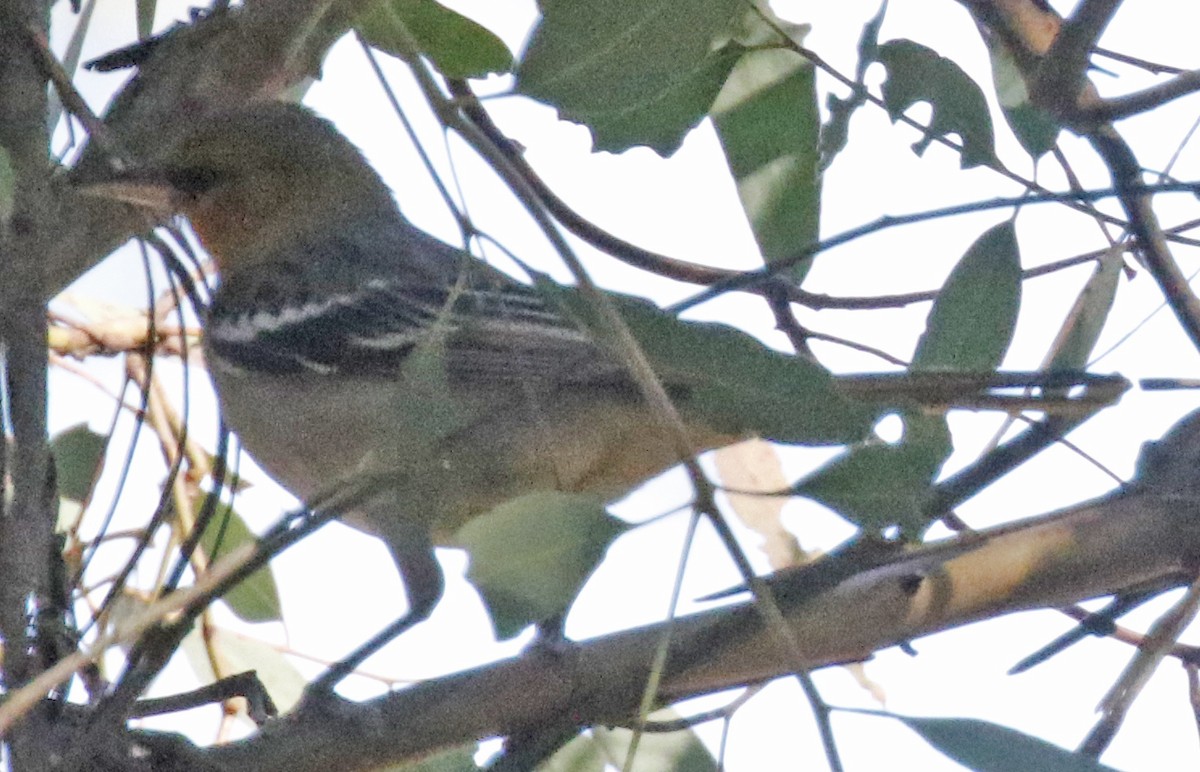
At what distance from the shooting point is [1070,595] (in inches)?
83.5

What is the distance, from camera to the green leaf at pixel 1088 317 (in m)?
2.19

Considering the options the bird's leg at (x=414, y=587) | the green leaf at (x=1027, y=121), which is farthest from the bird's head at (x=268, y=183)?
the green leaf at (x=1027, y=121)

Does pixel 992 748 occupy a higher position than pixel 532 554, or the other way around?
pixel 532 554

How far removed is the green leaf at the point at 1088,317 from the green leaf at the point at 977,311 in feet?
0.45

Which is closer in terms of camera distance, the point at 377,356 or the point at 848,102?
the point at 848,102

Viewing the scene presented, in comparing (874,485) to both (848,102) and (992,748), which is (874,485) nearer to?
(992,748)


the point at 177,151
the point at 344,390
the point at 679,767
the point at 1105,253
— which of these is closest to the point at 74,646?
the point at 679,767

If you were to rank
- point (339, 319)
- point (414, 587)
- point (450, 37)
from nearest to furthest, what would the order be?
point (450, 37) < point (414, 587) < point (339, 319)

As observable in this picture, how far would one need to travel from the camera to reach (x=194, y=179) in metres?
3.84

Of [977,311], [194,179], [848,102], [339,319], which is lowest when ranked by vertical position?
[977,311]

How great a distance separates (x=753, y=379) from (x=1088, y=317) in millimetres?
894

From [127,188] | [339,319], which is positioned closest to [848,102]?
[127,188]

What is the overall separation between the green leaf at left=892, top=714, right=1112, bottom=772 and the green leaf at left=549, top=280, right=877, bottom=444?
291 mm

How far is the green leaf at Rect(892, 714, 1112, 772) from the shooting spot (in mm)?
1463
